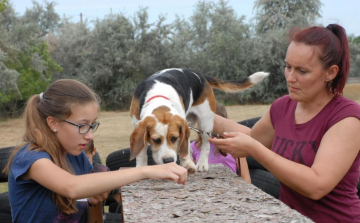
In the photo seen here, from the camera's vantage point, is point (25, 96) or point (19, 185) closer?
point (19, 185)

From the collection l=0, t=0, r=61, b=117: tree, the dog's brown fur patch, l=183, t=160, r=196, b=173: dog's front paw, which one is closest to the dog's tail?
the dog's brown fur patch

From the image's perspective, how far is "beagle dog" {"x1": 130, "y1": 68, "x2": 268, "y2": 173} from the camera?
13.7 feet

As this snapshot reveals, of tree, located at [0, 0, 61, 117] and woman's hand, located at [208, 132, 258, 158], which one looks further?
tree, located at [0, 0, 61, 117]

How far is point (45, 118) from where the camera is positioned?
2752 millimetres

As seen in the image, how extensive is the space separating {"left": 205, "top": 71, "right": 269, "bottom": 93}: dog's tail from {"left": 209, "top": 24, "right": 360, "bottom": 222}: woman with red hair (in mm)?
2664

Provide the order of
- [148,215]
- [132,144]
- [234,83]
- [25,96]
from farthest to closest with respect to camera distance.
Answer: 1. [25,96]
2. [234,83]
3. [132,144]
4. [148,215]

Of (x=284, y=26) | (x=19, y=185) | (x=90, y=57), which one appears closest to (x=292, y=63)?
(x=19, y=185)

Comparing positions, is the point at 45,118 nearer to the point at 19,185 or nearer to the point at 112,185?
the point at 19,185

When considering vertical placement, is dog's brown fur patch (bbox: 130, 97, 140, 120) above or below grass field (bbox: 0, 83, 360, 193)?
above

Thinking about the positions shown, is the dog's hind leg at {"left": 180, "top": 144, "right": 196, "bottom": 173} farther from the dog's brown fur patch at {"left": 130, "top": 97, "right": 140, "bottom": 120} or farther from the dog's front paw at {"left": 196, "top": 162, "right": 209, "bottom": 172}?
the dog's brown fur patch at {"left": 130, "top": 97, "right": 140, "bottom": 120}

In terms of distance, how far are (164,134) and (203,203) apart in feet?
5.98

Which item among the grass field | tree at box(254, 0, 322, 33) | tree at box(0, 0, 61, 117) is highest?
tree at box(254, 0, 322, 33)

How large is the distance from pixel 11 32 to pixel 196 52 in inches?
537

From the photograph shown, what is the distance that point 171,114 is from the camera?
171 inches
